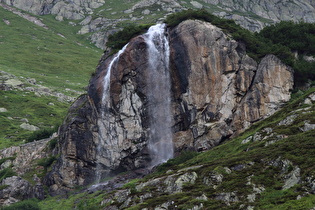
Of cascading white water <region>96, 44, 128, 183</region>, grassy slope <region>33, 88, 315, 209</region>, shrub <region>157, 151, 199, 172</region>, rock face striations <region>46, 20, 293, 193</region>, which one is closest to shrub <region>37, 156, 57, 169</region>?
rock face striations <region>46, 20, 293, 193</region>

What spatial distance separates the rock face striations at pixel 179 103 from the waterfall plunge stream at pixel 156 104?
13.2 inches

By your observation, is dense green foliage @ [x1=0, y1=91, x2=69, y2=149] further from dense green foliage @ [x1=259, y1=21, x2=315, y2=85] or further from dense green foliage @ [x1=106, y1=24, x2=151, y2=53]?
dense green foliage @ [x1=259, y1=21, x2=315, y2=85]

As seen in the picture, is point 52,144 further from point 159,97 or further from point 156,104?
point 159,97

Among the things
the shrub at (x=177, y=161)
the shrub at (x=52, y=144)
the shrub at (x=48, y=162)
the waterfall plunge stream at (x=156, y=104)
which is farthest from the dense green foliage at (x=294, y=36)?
the shrub at (x=48, y=162)

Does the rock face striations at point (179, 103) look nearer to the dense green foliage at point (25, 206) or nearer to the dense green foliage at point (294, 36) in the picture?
the dense green foliage at point (294, 36)

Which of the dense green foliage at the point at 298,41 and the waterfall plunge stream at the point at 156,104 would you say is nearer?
the dense green foliage at the point at 298,41

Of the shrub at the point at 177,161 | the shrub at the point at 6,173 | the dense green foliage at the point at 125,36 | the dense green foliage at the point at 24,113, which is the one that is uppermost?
the dense green foliage at the point at 125,36

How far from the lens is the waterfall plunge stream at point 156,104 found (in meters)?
79.5

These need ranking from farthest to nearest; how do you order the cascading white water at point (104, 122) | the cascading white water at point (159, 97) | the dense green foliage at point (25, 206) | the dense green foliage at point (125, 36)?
the dense green foliage at point (125, 36) → the cascading white water at point (104, 122) → the cascading white water at point (159, 97) → the dense green foliage at point (25, 206)

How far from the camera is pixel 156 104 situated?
271ft

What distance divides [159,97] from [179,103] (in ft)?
16.0

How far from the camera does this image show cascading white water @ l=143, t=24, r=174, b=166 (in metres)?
79.2

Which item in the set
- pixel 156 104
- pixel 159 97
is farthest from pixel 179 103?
pixel 156 104

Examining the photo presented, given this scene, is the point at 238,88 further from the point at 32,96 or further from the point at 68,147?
the point at 32,96
